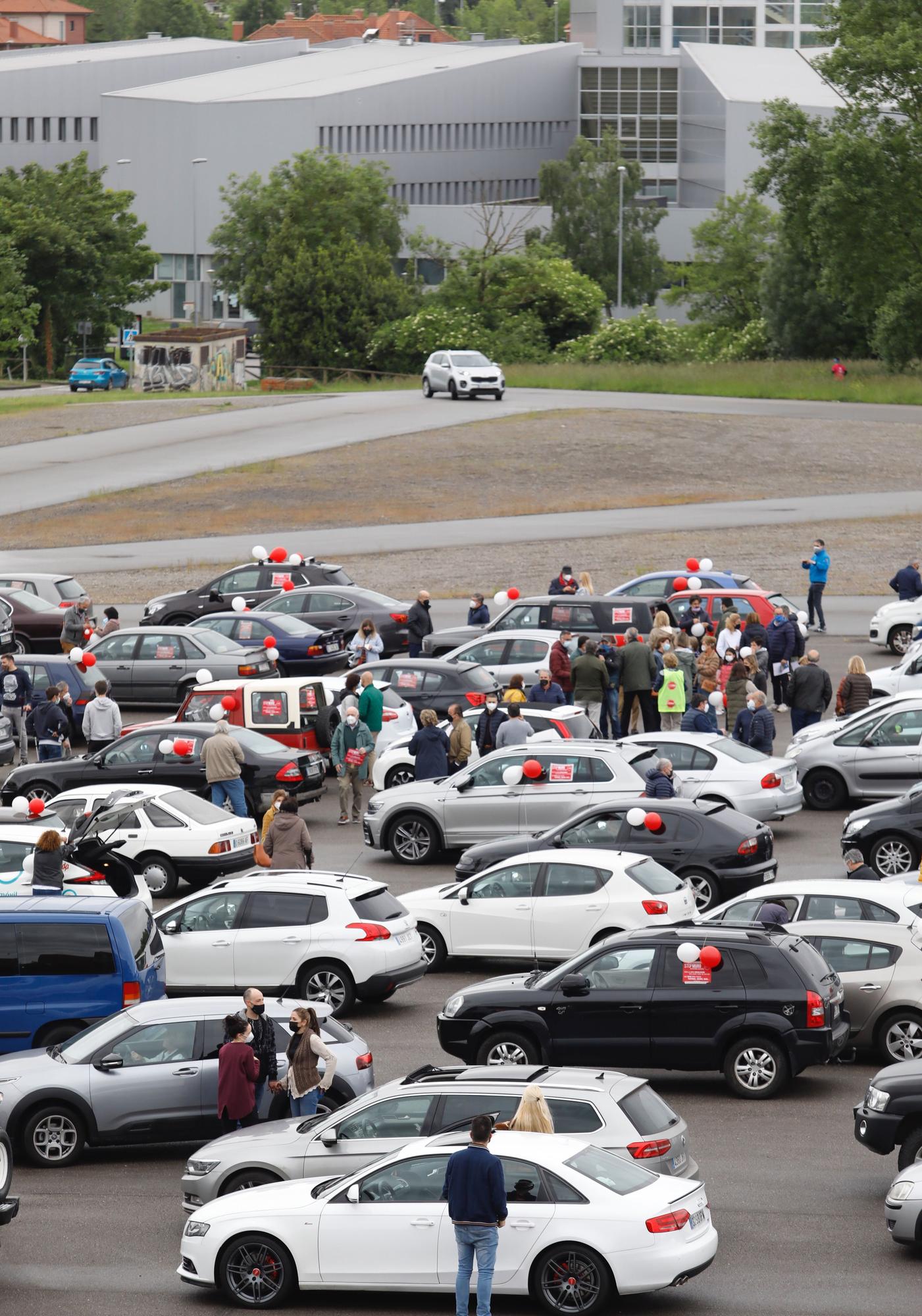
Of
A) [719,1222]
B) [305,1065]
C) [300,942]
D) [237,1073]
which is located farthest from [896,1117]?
[300,942]

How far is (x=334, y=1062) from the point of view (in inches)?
484

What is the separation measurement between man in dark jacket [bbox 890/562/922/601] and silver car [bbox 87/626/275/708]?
1199cm

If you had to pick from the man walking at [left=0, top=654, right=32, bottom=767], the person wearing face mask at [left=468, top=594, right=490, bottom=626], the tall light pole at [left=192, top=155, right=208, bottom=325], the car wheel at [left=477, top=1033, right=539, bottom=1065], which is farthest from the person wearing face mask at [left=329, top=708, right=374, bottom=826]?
the tall light pole at [left=192, top=155, right=208, bottom=325]

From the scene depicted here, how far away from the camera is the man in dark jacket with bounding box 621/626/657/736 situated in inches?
979

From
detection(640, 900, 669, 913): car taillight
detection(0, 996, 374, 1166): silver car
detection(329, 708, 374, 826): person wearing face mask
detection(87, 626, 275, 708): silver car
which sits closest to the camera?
detection(0, 996, 374, 1166): silver car

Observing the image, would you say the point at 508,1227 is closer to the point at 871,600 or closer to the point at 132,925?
the point at 132,925

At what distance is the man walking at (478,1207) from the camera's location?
9.37 metres

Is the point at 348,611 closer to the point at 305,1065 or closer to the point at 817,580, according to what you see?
the point at 817,580

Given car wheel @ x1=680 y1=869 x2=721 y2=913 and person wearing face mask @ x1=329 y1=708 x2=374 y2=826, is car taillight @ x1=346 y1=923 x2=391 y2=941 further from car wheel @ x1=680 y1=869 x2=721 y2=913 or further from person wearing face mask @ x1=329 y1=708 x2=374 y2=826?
person wearing face mask @ x1=329 y1=708 x2=374 y2=826

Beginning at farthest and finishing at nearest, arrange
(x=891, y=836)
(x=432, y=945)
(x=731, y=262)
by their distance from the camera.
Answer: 1. (x=731, y=262)
2. (x=891, y=836)
3. (x=432, y=945)

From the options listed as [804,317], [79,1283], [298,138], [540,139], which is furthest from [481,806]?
[540,139]

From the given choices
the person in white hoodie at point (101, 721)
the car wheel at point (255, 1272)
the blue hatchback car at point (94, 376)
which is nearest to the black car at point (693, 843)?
the person in white hoodie at point (101, 721)

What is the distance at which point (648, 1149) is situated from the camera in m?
10.2

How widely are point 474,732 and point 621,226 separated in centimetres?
8085
